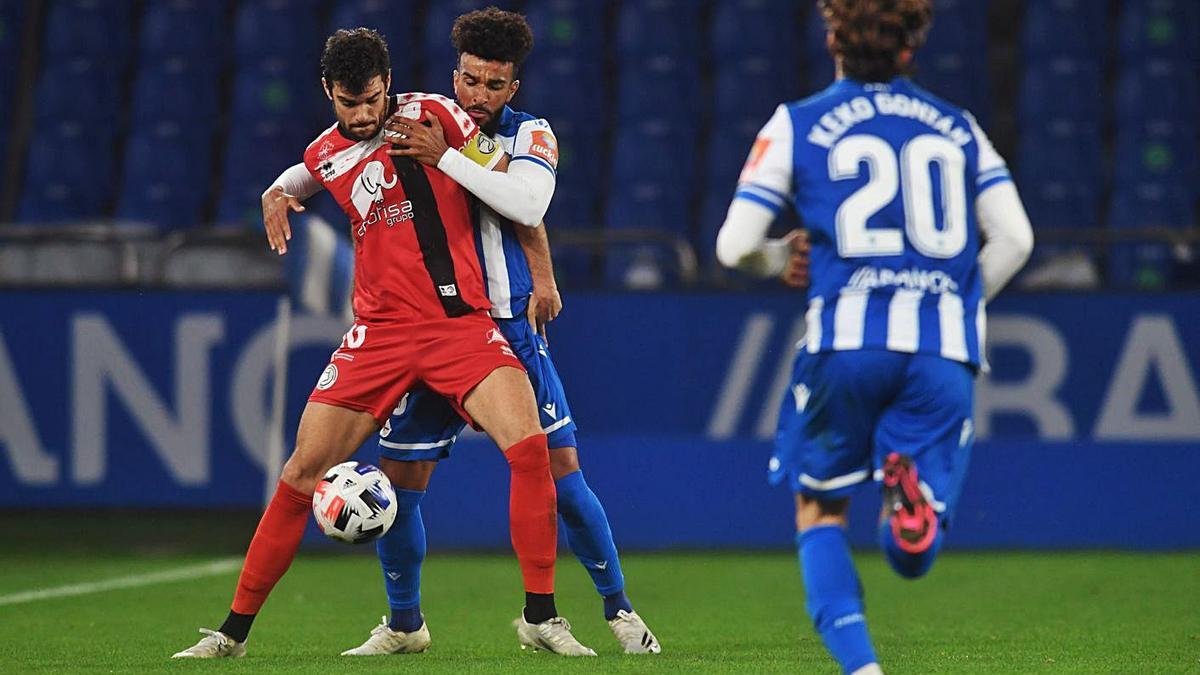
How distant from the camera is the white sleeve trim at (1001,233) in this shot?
3.81 m

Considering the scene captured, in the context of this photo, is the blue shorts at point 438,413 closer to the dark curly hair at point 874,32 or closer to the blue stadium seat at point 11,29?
the dark curly hair at point 874,32

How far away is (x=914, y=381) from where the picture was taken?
12.1 feet

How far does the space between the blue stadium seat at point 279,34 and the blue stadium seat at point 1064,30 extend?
5748mm

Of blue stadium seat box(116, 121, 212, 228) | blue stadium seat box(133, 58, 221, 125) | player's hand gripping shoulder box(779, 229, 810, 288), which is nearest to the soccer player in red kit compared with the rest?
player's hand gripping shoulder box(779, 229, 810, 288)

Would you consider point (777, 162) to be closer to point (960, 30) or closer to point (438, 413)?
point (438, 413)

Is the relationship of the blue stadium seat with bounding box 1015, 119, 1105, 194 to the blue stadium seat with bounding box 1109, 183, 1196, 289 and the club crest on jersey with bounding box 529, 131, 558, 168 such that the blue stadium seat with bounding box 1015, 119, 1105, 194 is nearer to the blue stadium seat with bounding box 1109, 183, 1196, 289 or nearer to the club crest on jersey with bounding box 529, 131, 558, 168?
the blue stadium seat with bounding box 1109, 183, 1196, 289

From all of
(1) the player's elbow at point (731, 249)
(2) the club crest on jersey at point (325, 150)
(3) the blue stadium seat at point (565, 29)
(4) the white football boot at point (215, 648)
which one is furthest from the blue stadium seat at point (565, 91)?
(1) the player's elbow at point (731, 249)

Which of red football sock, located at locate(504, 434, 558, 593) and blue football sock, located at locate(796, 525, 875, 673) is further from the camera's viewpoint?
red football sock, located at locate(504, 434, 558, 593)

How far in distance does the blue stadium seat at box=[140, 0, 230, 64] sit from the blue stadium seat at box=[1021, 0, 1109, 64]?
6.60m

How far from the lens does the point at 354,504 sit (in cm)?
484

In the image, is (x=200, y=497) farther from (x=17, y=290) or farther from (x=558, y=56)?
(x=558, y=56)

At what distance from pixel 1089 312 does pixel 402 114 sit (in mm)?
6051

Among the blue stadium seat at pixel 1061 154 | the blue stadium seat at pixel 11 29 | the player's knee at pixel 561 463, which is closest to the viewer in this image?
the player's knee at pixel 561 463

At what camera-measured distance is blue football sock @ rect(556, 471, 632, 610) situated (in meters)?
5.29
